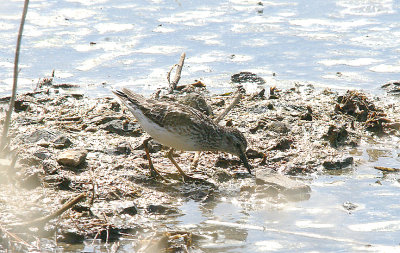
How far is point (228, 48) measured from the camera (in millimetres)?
12953

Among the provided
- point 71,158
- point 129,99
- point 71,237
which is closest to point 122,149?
point 129,99

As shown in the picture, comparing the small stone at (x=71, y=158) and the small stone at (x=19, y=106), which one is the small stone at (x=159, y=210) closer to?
the small stone at (x=71, y=158)

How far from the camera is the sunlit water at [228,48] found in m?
7.99

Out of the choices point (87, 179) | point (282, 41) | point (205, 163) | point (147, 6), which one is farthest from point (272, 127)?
point (147, 6)

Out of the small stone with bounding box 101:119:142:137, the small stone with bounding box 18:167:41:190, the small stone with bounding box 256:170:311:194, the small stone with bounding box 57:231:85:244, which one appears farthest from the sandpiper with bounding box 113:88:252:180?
the small stone with bounding box 57:231:85:244

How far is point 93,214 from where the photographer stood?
669 cm

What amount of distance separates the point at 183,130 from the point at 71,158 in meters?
1.43

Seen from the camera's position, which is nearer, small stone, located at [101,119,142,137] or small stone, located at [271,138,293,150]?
small stone, located at [271,138,293,150]

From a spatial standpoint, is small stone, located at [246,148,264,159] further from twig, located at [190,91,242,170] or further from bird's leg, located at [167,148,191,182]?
bird's leg, located at [167,148,191,182]

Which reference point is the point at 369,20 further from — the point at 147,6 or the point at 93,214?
the point at 93,214

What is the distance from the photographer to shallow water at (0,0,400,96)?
11.8 meters

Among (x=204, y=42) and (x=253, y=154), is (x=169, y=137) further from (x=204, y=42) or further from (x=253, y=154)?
(x=204, y=42)

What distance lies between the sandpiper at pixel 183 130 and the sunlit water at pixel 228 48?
88cm

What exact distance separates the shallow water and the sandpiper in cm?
281
